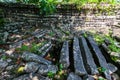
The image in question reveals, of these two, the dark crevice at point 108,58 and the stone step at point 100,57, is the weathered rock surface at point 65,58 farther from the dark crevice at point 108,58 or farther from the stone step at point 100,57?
the dark crevice at point 108,58

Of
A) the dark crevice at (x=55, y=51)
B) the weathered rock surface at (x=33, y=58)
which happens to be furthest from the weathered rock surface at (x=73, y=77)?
the dark crevice at (x=55, y=51)

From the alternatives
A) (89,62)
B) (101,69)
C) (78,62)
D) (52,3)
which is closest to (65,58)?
(78,62)

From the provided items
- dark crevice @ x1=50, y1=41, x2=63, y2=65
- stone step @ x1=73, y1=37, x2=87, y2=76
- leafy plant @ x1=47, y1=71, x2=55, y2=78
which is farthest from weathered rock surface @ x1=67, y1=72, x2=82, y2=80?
dark crevice @ x1=50, y1=41, x2=63, y2=65

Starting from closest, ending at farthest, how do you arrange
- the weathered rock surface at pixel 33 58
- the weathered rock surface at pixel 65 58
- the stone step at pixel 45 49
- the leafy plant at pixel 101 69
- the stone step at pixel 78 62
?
the stone step at pixel 78 62 < the leafy plant at pixel 101 69 < the weathered rock surface at pixel 65 58 < the weathered rock surface at pixel 33 58 < the stone step at pixel 45 49

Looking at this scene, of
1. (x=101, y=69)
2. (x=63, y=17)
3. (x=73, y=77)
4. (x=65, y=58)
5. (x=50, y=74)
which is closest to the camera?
(x=73, y=77)

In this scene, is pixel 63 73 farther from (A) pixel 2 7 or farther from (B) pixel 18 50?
(A) pixel 2 7

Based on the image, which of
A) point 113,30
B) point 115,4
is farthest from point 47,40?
point 115,4

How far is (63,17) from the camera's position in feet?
19.2

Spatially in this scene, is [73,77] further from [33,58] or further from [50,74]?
[33,58]

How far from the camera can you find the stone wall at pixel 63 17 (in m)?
5.71

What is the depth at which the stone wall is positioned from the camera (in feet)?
18.7

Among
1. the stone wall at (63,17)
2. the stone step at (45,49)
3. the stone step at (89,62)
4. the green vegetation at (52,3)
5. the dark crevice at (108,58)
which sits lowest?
the dark crevice at (108,58)

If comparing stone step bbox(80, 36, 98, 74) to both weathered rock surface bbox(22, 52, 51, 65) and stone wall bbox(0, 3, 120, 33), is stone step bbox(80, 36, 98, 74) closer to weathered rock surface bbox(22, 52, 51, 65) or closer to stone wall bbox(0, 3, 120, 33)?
weathered rock surface bbox(22, 52, 51, 65)

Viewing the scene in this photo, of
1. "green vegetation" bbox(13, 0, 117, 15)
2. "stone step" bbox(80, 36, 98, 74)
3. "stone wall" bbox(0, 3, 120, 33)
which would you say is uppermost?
"green vegetation" bbox(13, 0, 117, 15)
